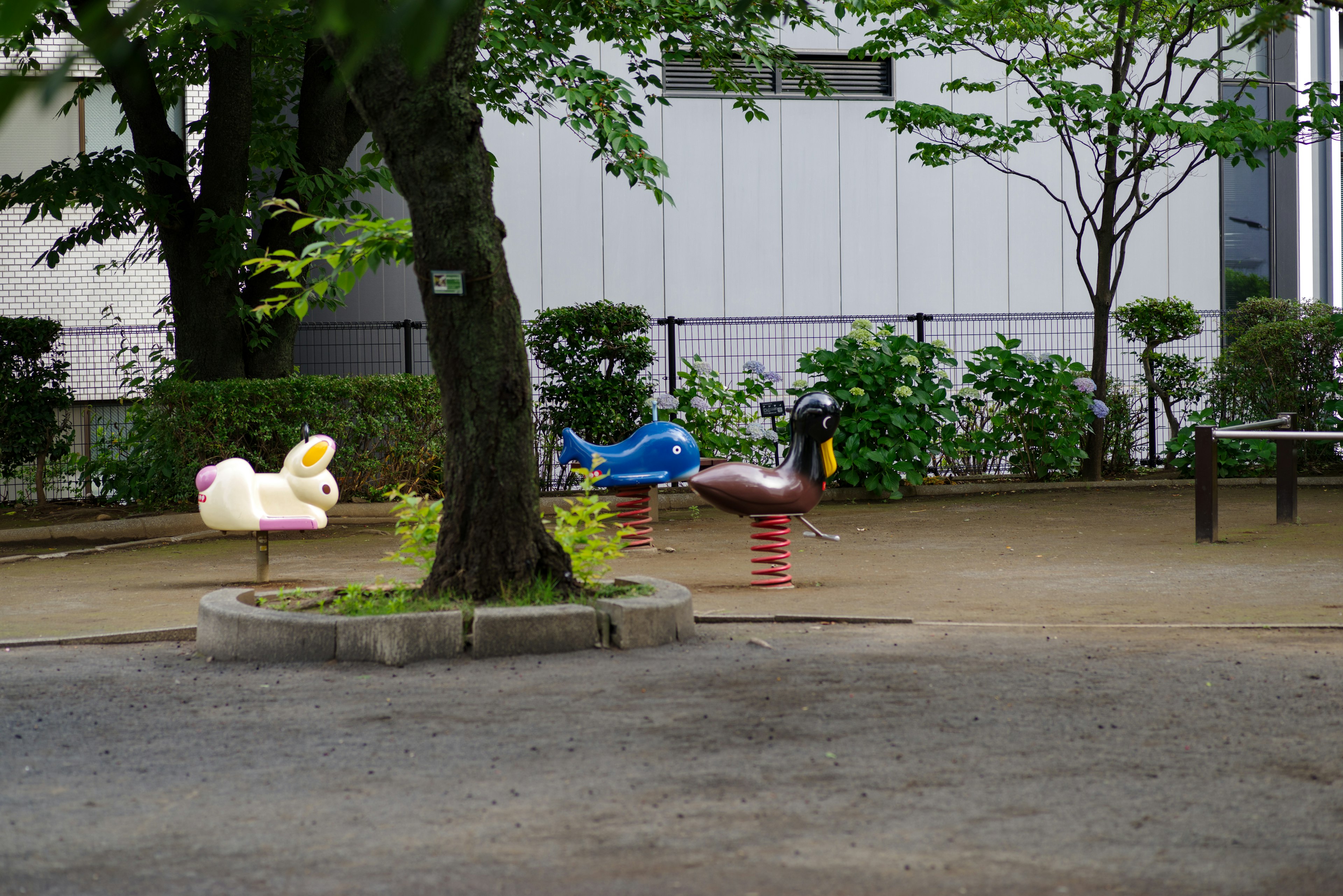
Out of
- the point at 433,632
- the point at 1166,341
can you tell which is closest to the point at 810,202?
the point at 1166,341

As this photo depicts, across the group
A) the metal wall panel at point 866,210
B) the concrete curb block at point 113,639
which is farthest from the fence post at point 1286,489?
the concrete curb block at point 113,639

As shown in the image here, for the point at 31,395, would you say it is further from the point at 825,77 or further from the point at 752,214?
the point at 825,77

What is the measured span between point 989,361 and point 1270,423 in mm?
3644

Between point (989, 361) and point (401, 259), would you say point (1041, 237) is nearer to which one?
point (989, 361)

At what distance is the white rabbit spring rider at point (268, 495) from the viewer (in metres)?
8.48

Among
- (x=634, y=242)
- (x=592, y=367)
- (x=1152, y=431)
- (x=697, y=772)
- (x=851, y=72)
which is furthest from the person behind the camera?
(x=851, y=72)

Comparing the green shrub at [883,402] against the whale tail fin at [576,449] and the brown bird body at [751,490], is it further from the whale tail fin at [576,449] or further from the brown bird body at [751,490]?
the brown bird body at [751,490]

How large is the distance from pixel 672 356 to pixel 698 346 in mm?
776

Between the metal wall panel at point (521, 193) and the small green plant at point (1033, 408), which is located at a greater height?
the metal wall panel at point (521, 193)

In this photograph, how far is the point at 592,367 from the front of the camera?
13922mm

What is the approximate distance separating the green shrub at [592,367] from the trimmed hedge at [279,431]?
128cm

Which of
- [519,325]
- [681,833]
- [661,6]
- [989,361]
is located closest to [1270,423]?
[989,361]

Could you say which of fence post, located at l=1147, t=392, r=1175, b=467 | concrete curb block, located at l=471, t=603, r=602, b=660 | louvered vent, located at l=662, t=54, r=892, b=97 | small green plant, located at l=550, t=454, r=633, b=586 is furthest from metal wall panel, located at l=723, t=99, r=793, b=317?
concrete curb block, located at l=471, t=603, r=602, b=660

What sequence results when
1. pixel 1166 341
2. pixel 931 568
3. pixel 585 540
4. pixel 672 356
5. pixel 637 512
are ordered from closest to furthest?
pixel 585 540 → pixel 931 568 → pixel 637 512 → pixel 672 356 → pixel 1166 341
